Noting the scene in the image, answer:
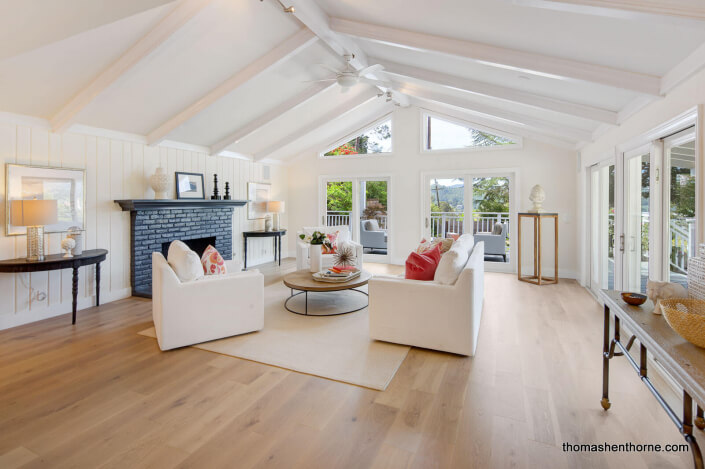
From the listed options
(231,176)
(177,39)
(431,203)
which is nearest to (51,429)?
(177,39)

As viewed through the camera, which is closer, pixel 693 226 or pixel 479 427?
pixel 479 427

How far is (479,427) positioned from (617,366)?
153 centimetres

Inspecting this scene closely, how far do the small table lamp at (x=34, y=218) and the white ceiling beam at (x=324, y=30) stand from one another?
3.09m

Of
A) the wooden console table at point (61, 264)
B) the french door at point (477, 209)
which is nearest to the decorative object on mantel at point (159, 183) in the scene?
the wooden console table at point (61, 264)

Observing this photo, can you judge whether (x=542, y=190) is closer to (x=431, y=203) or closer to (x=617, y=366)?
(x=431, y=203)

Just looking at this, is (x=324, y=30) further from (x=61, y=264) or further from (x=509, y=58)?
(x=61, y=264)

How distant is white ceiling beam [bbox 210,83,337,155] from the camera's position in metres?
5.48

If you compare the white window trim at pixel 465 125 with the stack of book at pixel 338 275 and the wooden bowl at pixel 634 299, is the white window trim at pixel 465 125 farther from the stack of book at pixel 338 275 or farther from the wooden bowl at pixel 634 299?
the wooden bowl at pixel 634 299

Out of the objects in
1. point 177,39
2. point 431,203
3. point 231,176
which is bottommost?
point 431,203

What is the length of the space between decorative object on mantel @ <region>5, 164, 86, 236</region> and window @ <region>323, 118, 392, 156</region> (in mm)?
4808

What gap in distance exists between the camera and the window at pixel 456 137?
6.50 meters

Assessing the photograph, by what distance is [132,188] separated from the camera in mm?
4930

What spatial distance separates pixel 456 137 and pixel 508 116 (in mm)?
1751

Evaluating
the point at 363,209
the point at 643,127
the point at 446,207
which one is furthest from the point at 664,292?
the point at 363,209
